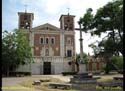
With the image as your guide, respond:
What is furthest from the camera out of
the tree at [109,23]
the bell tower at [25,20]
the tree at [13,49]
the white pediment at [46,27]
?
the bell tower at [25,20]

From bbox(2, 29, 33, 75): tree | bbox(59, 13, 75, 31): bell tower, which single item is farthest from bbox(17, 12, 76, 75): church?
bbox(2, 29, 33, 75): tree

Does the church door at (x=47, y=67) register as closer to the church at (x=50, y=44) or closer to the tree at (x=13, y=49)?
the church at (x=50, y=44)

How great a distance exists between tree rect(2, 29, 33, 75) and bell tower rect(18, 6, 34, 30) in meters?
11.0

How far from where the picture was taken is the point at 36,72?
51.1m

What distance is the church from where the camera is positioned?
5259cm

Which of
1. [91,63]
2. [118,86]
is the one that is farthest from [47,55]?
[118,86]

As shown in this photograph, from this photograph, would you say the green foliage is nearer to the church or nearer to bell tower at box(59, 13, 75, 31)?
the church

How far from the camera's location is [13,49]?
138ft

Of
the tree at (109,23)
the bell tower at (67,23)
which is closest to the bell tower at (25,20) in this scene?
the bell tower at (67,23)

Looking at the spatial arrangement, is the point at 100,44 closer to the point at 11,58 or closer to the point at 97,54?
the point at 97,54

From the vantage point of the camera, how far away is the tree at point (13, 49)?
41.1 m

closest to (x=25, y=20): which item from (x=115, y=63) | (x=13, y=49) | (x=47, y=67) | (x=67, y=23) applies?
(x=67, y=23)

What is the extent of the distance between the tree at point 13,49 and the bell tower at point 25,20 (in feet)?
36.0

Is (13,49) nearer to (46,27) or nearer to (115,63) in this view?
(46,27)
